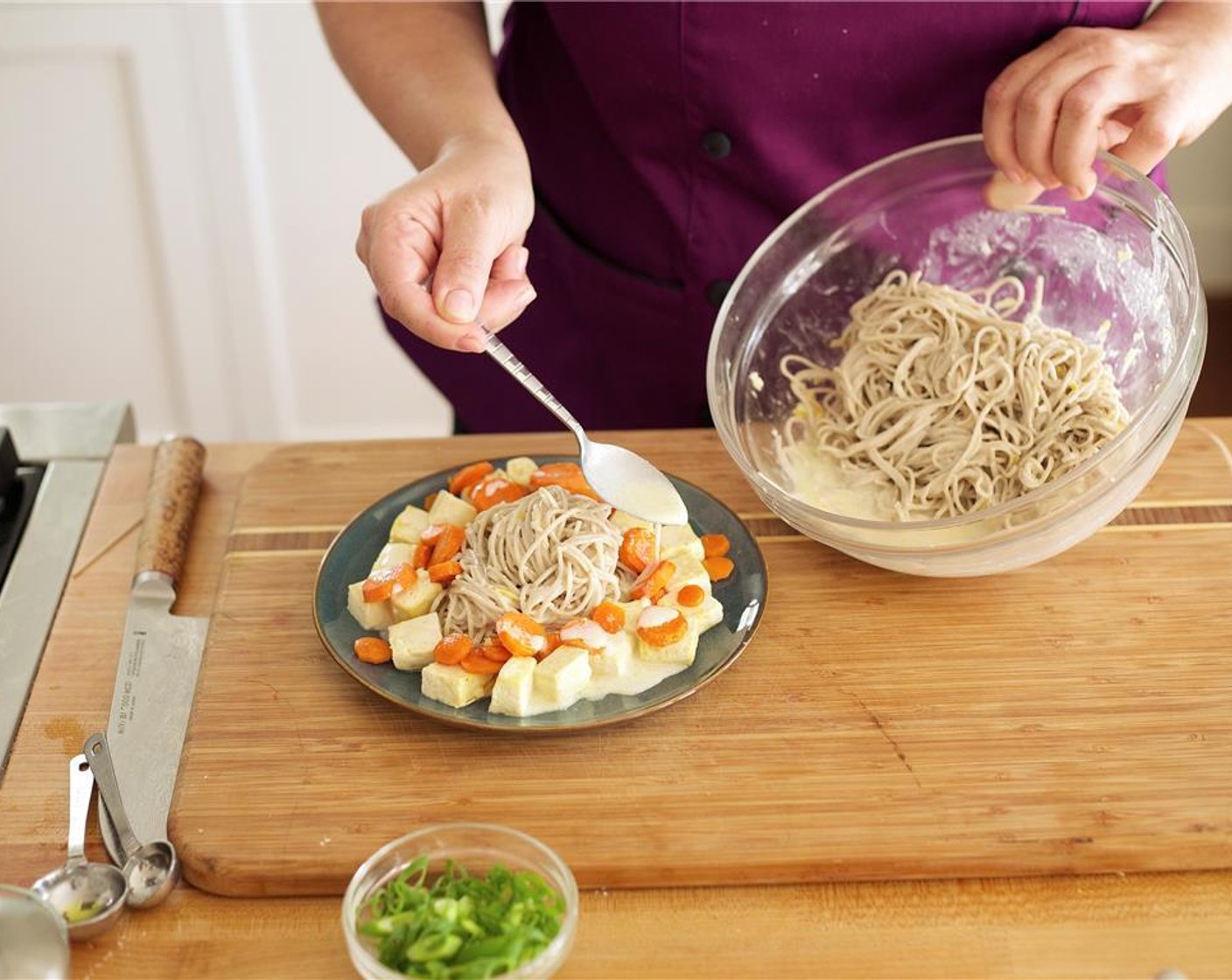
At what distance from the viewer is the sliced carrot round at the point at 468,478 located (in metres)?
1.77

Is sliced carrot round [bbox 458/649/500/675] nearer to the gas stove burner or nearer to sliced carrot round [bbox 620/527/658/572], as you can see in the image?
sliced carrot round [bbox 620/527/658/572]

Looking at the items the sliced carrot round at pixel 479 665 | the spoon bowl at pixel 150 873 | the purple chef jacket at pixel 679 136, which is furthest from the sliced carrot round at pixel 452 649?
the purple chef jacket at pixel 679 136

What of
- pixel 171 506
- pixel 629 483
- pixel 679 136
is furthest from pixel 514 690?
pixel 679 136

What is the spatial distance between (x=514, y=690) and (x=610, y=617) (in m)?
0.15

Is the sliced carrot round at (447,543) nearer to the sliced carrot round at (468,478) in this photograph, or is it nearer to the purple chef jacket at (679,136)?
the sliced carrot round at (468,478)

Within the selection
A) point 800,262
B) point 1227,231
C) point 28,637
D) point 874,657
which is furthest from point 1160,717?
point 1227,231

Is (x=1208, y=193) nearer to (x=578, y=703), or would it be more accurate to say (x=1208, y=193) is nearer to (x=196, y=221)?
(x=196, y=221)

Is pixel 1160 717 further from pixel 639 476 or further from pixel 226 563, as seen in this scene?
pixel 226 563

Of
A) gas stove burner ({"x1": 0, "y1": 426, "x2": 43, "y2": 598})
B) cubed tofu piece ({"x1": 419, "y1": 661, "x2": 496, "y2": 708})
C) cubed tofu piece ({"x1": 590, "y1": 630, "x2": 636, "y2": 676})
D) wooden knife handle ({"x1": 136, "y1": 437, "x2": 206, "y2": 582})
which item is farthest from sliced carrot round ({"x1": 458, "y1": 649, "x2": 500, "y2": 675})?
gas stove burner ({"x1": 0, "y1": 426, "x2": 43, "y2": 598})

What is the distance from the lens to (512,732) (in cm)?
142

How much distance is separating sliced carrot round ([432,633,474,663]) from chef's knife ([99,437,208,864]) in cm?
30

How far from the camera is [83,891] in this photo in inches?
50.7

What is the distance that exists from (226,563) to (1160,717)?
1130mm

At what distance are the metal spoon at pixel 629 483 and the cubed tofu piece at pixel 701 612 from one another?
0.14m
